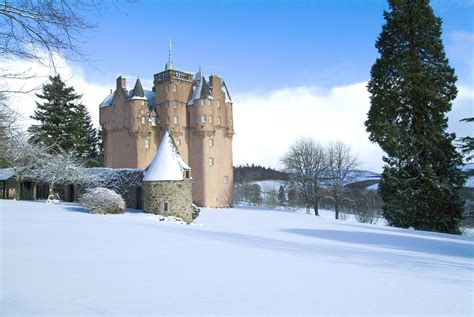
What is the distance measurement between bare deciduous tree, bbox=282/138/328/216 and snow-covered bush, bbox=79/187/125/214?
23.7 meters

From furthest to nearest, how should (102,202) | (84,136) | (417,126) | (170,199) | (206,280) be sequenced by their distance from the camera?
(84,136) → (170,199) → (417,126) → (102,202) → (206,280)

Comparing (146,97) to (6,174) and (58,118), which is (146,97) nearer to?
(58,118)

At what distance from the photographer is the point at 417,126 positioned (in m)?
25.4

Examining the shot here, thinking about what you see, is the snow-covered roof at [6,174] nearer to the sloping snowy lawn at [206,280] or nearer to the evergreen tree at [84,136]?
the evergreen tree at [84,136]

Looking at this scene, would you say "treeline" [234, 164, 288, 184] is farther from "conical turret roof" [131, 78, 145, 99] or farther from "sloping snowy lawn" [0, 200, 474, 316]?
"sloping snowy lawn" [0, 200, 474, 316]

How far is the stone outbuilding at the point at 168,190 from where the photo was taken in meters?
26.8

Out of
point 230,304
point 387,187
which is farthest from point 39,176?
point 230,304

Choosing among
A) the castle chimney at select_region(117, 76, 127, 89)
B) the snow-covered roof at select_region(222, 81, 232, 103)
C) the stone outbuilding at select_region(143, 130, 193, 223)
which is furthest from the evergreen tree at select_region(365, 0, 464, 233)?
the castle chimney at select_region(117, 76, 127, 89)

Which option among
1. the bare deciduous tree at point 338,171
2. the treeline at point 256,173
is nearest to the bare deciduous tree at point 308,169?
the bare deciduous tree at point 338,171

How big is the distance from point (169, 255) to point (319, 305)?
169 inches

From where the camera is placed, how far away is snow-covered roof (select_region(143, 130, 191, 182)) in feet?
89.3

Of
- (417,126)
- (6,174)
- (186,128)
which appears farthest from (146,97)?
(417,126)

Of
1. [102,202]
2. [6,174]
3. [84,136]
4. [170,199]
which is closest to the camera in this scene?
[102,202]

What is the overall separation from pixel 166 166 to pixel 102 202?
18.2ft
